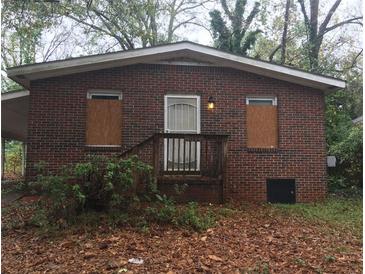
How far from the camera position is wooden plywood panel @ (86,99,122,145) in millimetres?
9180

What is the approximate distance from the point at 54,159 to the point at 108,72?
246 centimetres

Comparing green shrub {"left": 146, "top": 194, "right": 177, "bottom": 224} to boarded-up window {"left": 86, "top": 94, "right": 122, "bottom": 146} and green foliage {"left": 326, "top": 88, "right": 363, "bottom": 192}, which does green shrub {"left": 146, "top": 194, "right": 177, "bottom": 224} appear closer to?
boarded-up window {"left": 86, "top": 94, "right": 122, "bottom": 146}

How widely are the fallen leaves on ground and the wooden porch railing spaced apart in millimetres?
2217

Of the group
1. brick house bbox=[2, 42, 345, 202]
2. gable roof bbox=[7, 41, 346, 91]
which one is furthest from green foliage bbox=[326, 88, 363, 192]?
gable roof bbox=[7, 41, 346, 91]

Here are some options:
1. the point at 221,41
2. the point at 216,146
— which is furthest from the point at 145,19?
the point at 216,146

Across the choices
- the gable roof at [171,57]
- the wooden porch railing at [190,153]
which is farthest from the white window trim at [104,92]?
the wooden porch railing at [190,153]

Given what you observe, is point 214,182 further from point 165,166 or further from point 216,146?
point 165,166

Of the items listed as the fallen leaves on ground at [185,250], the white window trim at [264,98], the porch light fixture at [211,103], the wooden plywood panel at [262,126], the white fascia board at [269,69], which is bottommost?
the fallen leaves on ground at [185,250]

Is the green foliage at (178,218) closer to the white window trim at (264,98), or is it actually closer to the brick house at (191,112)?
the brick house at (191,112)

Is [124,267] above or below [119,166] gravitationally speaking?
below

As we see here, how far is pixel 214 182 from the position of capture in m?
8.09

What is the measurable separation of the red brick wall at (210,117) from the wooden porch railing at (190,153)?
626mm

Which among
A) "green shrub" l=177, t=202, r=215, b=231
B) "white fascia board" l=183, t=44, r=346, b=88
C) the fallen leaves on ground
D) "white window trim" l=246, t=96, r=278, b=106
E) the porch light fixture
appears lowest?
the fallen leaves on ground

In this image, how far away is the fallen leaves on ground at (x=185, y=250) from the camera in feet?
13.7
